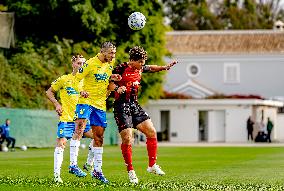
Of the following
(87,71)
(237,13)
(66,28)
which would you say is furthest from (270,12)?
(87,71)

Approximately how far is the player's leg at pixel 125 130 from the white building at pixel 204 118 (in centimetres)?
5361

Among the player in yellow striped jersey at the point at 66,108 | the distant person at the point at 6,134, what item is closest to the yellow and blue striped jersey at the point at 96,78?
the player in yellow striped jersey at the point at 66,108

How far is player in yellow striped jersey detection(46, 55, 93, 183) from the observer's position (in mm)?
16422

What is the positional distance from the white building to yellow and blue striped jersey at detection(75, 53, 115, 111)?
53272mm

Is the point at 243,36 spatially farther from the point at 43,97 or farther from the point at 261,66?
the point at 43,97

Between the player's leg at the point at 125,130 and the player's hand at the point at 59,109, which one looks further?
the player's hand at the point at 59,109

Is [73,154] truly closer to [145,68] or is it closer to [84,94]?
[84,94]

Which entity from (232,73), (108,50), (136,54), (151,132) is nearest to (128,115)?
(151,132)

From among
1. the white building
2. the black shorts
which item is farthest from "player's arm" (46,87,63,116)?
the white building

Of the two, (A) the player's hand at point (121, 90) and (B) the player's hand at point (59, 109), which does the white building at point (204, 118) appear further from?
(A) the player's hand at point (121, 90)

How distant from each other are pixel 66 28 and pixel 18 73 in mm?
6719

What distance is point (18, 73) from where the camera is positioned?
4797 centimetres

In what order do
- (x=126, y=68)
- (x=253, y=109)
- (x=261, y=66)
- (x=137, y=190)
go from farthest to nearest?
(x=261, y=66), (x=253, y=109), (x=126, y=68), (x=137, y=190)

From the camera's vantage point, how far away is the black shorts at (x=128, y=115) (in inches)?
607
